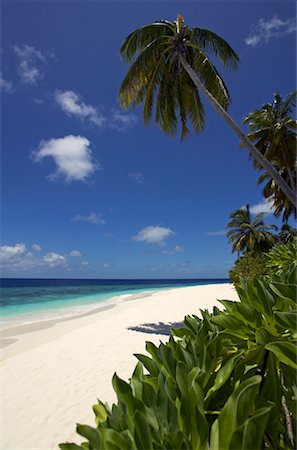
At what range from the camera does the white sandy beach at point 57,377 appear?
3.74 m

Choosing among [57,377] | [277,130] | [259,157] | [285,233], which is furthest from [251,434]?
[285,233]

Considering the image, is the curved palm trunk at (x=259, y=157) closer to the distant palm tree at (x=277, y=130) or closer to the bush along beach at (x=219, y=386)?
the bush along beach at (x=219, y=386)

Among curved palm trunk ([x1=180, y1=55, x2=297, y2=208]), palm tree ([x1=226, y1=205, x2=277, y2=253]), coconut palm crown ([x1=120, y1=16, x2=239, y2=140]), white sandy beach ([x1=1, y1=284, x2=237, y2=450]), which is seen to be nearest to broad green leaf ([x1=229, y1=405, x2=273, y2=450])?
white sandy beach ([x1=1, y1=284, x2=237, y2=450])

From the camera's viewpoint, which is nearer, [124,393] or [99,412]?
[124,393]

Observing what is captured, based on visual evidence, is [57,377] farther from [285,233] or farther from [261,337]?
[285,233]

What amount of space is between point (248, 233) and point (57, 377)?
26828 millimetres

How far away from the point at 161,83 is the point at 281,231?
3185 centimetres

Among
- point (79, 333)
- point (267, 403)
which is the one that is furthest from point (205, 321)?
point (79, 333)

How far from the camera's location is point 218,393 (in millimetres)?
976

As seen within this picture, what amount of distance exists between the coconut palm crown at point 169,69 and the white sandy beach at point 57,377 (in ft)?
26.0

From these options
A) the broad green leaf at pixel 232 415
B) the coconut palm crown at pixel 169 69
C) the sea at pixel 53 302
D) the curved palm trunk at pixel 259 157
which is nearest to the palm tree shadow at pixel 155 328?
the curved palm trunk at pixel 259 157

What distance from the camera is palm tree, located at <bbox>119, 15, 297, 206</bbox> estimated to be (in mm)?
8422

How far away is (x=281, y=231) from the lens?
34969mm

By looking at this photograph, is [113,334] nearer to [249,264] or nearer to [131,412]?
[131,412]
